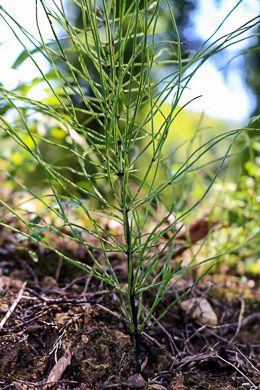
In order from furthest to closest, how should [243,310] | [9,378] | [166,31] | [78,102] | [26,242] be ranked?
[166,31] → [78,102] → [26,242] → [243,310] → [9,378]

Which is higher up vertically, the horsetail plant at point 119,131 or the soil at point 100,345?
the horsetail plant at point 119,131

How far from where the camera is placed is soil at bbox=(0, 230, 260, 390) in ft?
2.20

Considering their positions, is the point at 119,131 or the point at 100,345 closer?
the point at 119,131

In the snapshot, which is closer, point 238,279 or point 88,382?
point 88,382

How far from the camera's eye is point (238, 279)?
1.42m

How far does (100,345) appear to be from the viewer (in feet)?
2.47

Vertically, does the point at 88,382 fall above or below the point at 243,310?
below

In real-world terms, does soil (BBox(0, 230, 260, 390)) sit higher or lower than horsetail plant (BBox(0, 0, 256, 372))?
lower

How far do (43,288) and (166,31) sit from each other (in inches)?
89.9

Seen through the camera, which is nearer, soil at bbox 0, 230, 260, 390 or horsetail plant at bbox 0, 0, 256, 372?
horsetail plant at bbox 0, 0, 256, 372

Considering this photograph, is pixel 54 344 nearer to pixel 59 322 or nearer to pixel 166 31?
pixel 59 322

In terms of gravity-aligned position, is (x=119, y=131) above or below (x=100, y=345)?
above

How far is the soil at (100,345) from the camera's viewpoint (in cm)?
67

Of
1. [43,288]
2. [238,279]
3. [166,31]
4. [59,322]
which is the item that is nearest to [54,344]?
[59,322]
